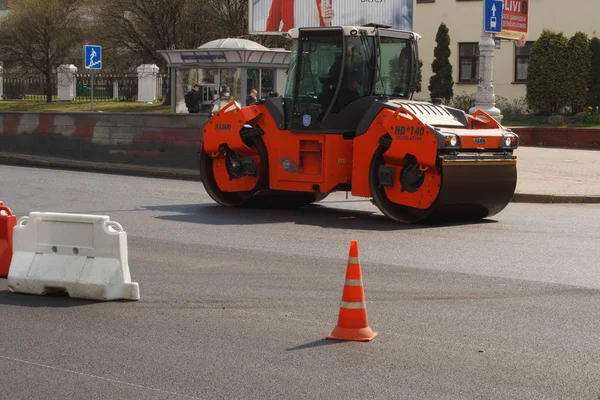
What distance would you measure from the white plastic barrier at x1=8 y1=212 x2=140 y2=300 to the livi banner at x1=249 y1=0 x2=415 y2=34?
101 ft

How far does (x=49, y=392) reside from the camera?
623cm

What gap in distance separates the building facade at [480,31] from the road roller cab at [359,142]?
27.9 meters

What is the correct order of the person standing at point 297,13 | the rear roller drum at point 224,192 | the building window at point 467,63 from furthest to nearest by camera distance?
the building window at point 467,63 < the person standing at point 297,13 < the rear roller drum at point 224,192

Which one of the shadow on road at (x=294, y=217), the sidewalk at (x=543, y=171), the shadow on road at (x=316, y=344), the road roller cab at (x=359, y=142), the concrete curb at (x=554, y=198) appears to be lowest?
the shadow on road at (x=316, y=344)

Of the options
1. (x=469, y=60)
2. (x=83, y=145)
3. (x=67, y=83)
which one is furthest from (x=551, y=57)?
(x=67, y=83)

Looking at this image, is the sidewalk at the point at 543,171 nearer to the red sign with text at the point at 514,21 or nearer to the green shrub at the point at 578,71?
the red sign with text at the point at 514,21

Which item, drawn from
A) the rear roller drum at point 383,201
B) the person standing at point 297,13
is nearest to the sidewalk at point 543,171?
the rear roller drum at point 383,201

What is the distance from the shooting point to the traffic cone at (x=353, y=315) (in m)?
7.39

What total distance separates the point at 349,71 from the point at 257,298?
745cm

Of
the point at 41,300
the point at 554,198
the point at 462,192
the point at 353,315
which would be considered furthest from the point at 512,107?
the point at 353,315

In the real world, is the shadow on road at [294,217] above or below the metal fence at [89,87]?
below

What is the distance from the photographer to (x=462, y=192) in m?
14.1

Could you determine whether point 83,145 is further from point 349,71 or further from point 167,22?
point 167,22

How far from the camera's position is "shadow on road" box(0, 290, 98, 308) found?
28.9 feet
